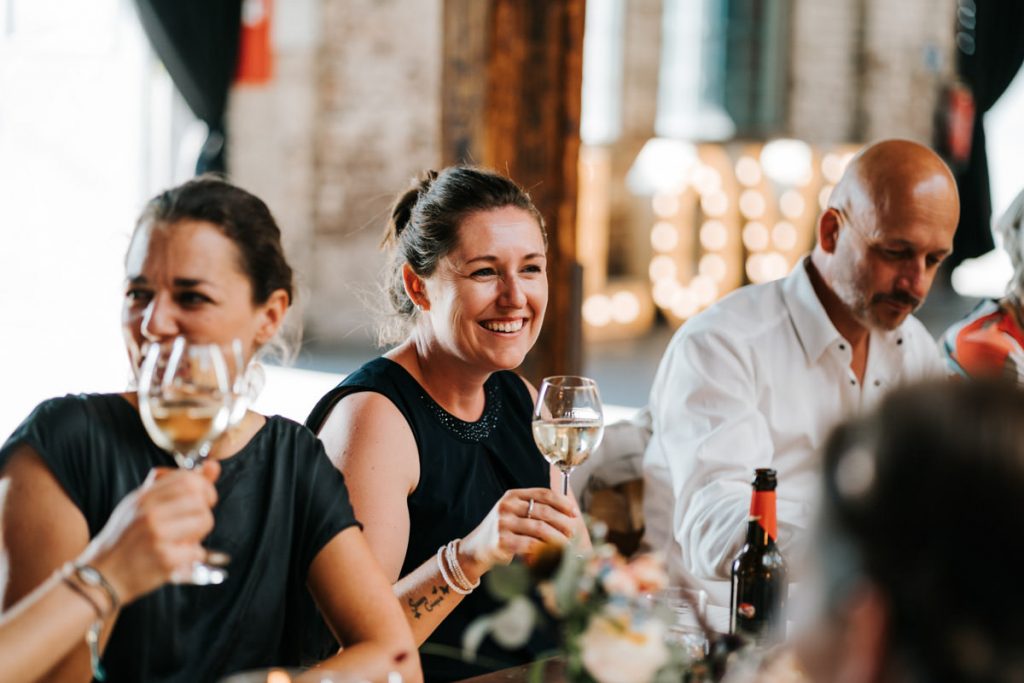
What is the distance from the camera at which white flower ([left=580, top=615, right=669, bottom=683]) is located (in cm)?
108

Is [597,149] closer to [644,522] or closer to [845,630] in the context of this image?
[644,522]

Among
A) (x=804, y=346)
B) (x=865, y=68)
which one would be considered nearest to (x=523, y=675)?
(x=804, y=346)

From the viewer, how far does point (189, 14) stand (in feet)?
23.6

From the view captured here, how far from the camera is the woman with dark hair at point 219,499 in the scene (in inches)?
65.7

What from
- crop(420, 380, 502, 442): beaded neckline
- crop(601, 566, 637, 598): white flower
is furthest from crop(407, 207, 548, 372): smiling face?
crop(601, 566, 637, 598): white flower

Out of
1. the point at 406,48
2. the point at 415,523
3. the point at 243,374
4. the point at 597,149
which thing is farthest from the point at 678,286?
the point at 243,374

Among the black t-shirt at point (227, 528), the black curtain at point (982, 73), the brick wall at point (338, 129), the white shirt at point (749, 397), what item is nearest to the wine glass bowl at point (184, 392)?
the black t-shirt at point (227, 528)

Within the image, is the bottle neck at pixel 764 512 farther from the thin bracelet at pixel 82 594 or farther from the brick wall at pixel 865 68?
the brick wall at pixel 865 68

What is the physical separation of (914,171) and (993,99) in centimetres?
647

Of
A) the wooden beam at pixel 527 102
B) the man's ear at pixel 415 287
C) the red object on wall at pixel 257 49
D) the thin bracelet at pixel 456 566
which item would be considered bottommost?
the thin bracelet at pixel 456 566

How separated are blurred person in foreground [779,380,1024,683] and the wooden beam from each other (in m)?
3.68

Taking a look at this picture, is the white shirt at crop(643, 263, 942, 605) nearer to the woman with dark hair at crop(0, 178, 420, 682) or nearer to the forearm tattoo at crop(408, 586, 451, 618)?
the forearm tattoo at crop(408, 586, 451, 618)

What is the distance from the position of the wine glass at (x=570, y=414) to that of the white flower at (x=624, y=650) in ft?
2.96

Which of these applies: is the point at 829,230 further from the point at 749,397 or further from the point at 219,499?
→ the point at 219,499
